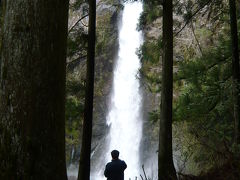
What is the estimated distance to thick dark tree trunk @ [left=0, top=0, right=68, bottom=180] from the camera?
3184 millimetres

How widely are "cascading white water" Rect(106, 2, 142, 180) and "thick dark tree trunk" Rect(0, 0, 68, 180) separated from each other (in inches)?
931

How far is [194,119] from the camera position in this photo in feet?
32.5

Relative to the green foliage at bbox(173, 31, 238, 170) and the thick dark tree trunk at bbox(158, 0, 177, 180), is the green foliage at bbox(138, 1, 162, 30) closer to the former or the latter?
the green foliage at bbox(173, 31, 238, 170)

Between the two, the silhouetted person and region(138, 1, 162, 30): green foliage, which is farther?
region(138, 1, 162, 30): green foliage

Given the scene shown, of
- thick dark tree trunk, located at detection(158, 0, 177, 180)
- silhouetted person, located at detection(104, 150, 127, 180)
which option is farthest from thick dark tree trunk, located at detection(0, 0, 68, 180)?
thick dark tree trunk, located at detection(158, 0, 177, 180)

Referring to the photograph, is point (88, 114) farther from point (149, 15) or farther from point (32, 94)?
point (32, 94)

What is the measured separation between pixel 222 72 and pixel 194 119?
1609 mm

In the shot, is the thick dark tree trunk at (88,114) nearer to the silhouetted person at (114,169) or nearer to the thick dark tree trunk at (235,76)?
the silhouetted person at (114,169)

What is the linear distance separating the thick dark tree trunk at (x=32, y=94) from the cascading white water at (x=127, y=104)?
77.5ft

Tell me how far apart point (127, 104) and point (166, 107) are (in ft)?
77.0

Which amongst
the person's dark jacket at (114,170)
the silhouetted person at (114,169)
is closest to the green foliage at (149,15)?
the silhouetted person at (114,169)

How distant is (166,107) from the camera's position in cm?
734

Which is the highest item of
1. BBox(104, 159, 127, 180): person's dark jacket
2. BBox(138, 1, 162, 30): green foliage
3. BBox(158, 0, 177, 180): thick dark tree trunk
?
BBox(138, 1, 162, 30): green foliage

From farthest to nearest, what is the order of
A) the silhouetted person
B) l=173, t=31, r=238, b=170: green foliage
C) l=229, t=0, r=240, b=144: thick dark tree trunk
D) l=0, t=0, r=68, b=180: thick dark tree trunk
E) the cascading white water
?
the cascading white water → l=173, t=31, r=238, b=170: green foliage → l=229, t=0, r=240, b=144: thick dark tree trunk → the silhouetted person → l=0, t=0, r=68, b=180: thick dark tree trunk
